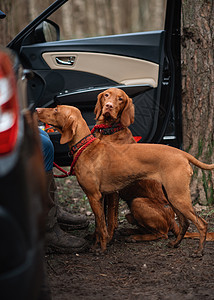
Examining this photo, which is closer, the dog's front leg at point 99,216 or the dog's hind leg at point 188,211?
the dog's hind leg at point 188,211

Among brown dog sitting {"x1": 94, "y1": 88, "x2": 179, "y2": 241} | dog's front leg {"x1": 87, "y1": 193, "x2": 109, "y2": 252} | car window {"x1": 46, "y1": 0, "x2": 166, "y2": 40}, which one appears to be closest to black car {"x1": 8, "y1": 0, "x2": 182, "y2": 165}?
brown dog sitting {"x1": 94, "y1": 88, "x2": 179, "y2": 241}

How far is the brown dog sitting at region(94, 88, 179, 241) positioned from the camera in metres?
3.71

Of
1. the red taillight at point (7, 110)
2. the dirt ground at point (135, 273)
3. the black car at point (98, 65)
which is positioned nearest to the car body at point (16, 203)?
the red taillight at point (7, 110)

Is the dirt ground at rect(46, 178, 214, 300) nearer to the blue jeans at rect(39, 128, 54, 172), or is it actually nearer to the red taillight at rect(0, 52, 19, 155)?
the blue jeans at rect(39, 128, 54, 172)

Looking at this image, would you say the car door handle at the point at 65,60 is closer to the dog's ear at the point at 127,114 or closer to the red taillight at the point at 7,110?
the dog's ear at the point at 127,114

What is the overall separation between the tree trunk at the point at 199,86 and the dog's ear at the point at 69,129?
1.79 metres

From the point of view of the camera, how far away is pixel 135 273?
304 cm

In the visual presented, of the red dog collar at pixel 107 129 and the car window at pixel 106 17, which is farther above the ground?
the car window at pixel 106 17

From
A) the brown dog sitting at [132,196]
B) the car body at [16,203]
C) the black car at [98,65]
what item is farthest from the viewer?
the black car at [98,65]

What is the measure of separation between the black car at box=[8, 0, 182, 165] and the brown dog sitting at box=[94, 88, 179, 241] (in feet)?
1.98

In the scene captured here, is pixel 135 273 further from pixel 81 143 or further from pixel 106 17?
pixel 106 17

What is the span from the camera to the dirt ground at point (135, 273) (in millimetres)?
2629

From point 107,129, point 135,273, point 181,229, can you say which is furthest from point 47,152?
point 181,229

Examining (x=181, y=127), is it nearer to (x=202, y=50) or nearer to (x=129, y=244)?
(x=202, y=50)
